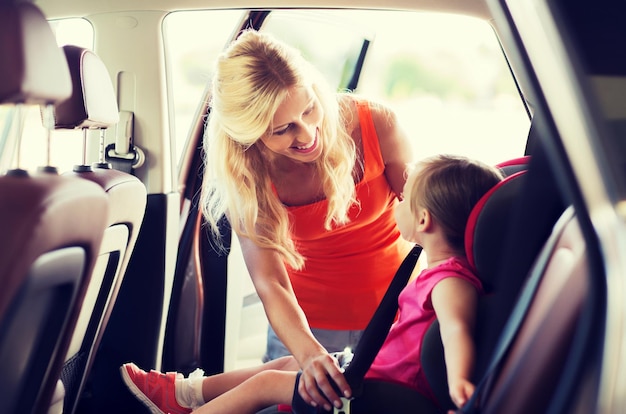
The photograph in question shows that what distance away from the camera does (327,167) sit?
2.16m

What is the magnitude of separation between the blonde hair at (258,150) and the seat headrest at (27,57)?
0.70 m

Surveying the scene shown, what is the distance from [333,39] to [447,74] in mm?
2108

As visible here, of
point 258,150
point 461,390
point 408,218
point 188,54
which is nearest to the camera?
point 461,390

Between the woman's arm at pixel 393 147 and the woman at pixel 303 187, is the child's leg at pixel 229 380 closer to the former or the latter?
the woman at pixel 303 187

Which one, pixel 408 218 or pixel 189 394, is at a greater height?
pixel 408 218

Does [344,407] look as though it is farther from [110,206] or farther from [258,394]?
[110,206]

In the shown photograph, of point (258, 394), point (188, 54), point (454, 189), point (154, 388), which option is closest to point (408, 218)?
point (454, 189)

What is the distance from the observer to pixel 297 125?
196 centimetres

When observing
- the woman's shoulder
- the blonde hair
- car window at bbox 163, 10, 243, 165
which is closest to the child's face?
the blonde hair

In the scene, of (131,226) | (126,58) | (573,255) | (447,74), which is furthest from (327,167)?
(447,74)

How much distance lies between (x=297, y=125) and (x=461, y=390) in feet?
3.03

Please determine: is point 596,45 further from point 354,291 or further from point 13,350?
point 354,291

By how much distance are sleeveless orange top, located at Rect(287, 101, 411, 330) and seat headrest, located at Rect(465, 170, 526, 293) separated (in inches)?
34.2

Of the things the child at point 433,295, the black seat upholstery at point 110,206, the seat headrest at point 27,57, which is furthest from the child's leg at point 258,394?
the seat headrest at point 27,57
